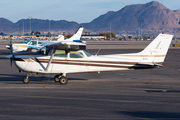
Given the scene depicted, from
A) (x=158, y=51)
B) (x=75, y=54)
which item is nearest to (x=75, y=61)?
(x=75, y=54)

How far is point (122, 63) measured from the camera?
13.2 metres

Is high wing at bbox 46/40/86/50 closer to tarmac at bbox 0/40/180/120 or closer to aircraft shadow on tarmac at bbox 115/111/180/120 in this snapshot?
tarmac at bbox 0/40/180/120

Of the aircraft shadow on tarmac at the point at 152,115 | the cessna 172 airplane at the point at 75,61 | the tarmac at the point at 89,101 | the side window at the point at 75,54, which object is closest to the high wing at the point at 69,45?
the cessna 172 airplane at the point at 75,61

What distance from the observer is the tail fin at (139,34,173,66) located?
1334 cm

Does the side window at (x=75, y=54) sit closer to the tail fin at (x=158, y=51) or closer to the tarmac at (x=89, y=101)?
the tarmac at (x=89, y=101)

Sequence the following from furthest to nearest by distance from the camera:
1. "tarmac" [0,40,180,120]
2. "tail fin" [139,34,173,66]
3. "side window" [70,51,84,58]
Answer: "tail fin" [139,34,173,66]
"side window" [70,51,84,58]
"tarmac" [0,40,180,120]

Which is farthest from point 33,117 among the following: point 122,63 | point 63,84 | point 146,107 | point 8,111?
point 122,63

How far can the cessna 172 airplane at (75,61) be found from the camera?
12.8m

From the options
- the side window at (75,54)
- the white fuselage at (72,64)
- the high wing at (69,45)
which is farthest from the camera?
the side window at (75,54)

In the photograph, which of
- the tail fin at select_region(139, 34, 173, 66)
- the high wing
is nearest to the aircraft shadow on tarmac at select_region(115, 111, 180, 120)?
the high wing

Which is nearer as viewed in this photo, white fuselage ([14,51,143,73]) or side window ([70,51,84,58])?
white fuselage ([14,51,143,73])

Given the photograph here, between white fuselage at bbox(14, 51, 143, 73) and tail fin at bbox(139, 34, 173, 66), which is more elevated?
tail fin at bbox(139, 34, 173, 66)

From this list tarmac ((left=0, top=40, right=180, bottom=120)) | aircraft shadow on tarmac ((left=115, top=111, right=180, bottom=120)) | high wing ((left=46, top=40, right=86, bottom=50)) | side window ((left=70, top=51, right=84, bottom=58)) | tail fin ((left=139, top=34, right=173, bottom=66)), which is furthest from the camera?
tail fin ((left=139, top=34, right=173, bottom=66))

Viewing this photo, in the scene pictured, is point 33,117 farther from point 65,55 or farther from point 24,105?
point 65,55
